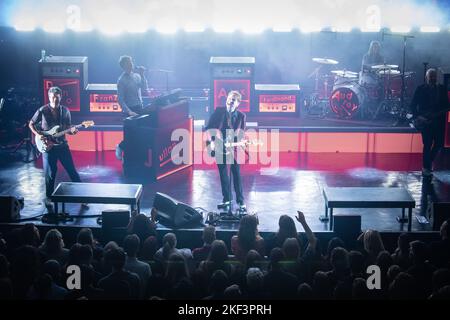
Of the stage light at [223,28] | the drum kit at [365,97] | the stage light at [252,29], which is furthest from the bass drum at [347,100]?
the stage light at [223,28]

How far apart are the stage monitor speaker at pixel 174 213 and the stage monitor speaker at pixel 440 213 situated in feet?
9.37

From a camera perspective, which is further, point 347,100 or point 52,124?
point 347,100

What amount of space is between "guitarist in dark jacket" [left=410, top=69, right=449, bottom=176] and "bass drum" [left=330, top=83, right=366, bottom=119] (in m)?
3.43

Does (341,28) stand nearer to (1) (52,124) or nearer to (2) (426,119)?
(2) (426,119)

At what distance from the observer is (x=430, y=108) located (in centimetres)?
1109

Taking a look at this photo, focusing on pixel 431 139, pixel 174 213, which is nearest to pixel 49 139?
pixel 174 213

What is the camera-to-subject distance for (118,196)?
8.80 m

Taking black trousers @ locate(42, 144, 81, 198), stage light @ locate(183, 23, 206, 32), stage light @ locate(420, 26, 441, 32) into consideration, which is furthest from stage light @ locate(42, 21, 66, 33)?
stage light @ locate(420, 26, 441, 32)

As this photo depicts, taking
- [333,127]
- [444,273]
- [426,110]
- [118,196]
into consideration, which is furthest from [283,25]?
[444,273]

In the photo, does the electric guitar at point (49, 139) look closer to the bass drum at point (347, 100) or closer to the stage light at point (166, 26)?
the bass drum at point (347, 100)

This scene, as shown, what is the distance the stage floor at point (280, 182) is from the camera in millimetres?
9516

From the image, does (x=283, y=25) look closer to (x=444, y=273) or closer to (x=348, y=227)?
(x=348, y=227)

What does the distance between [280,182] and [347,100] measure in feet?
13.5

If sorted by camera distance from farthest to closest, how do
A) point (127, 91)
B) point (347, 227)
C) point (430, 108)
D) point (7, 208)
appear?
point (127, 91) < point (430, 108) < point (7, 208) < point (347, 227)
